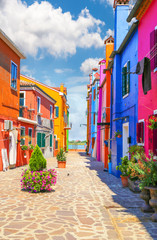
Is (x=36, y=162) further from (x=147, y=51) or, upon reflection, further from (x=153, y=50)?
(x=147, y=51)

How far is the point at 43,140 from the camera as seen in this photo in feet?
83.6

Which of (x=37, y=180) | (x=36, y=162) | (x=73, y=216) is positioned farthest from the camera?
(x=36, y=162)

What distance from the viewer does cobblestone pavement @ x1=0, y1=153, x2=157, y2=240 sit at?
15.2ft

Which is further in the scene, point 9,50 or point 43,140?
point 43,140

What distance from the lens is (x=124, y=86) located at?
40.7 feet

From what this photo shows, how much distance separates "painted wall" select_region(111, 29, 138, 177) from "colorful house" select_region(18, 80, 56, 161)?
7.49 m

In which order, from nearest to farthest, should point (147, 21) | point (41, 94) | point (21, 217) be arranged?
1. point (21, 217)
2. point (147, 21)
3. point (41, 94)

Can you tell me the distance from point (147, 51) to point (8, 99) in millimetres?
9601

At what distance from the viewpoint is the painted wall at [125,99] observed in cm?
1037

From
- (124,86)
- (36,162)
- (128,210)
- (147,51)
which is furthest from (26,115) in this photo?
(128,210)

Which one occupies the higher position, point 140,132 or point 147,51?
point 147,51

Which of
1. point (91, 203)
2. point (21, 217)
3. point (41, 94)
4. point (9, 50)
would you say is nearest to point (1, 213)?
point (21, 217)

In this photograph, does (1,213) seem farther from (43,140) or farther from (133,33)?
(43,140)

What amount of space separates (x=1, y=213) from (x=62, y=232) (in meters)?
1.92
